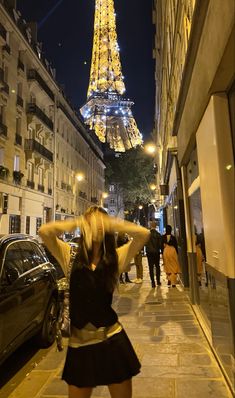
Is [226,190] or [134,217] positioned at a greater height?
[134,217]

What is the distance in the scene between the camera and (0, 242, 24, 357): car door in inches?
165

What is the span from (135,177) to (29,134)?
24.5 m

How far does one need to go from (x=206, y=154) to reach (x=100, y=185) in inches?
2584

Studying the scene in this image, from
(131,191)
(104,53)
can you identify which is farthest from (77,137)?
(104,53)

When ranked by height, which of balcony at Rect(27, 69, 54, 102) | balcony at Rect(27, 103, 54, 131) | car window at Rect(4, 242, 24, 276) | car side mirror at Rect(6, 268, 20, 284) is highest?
balcony at Rect(27, 69, 54, 102)

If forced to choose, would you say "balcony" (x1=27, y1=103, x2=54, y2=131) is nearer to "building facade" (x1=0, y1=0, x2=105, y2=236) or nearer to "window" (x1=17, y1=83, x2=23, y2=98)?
"building facade" (x1=0, y1=0, x2=105, y2=236)

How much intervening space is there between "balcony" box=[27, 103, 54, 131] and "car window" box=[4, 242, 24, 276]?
2922 centimetres

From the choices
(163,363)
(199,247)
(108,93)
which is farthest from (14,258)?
(108,93)

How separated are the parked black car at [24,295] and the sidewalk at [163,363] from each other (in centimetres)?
50

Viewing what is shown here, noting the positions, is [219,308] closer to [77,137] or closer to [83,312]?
[83,312]

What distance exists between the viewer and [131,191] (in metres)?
54.7

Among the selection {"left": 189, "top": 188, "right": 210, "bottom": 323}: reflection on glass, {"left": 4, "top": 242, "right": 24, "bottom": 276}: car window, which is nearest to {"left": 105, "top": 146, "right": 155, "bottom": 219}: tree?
{"left": 189, "top": 188, "right": 210, "bottom": 323}: reflection on glass

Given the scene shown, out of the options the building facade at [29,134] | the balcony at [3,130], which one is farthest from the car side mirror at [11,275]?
the balcony at [3,130]

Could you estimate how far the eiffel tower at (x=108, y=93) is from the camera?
2222 inches
